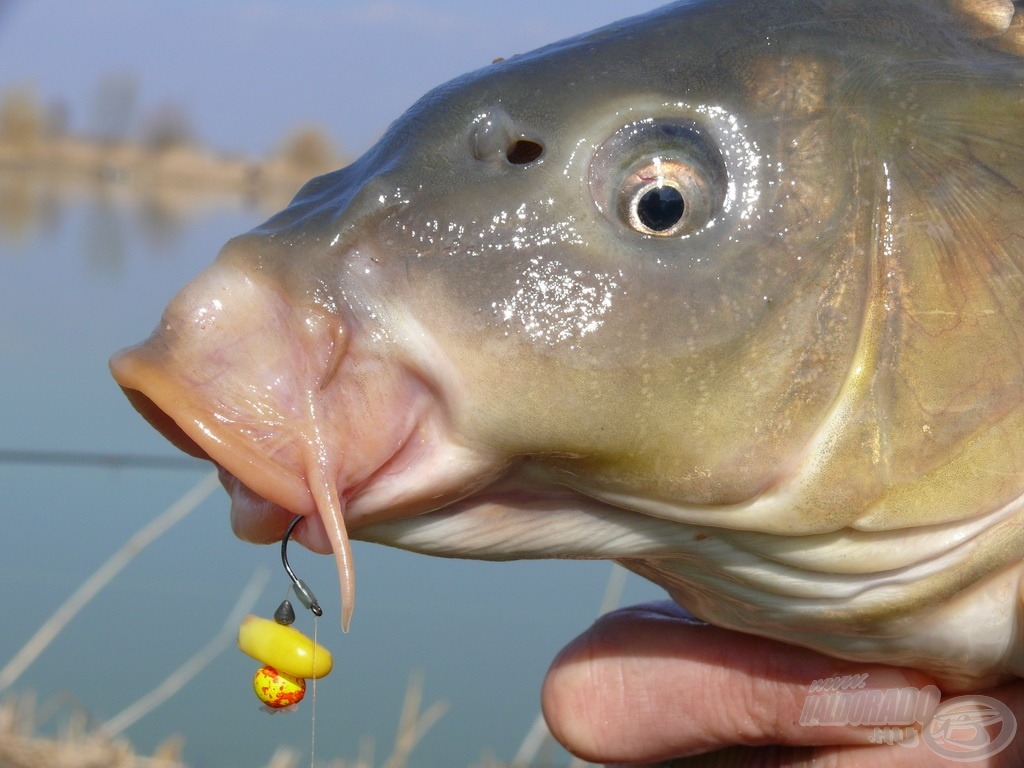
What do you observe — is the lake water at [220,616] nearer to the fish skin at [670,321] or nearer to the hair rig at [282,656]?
the hair rig at [282,656]

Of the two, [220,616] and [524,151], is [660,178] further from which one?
[220,616]

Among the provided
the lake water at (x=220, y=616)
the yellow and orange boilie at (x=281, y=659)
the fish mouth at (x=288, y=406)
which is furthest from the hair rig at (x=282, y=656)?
the lake water at (x=220, y=616)

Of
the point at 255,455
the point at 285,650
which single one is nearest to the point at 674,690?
the point at 285,650

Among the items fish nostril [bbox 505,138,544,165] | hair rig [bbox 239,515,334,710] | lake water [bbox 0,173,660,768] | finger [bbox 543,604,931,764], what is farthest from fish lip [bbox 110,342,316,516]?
lake water [bbox 0,173,660,768]

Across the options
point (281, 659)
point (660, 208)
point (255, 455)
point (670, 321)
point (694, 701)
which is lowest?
point (281, 659)

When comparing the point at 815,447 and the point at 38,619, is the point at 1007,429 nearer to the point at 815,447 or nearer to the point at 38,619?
the point at 815,447

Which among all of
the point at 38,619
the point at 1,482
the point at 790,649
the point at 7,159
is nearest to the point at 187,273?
the point at 1,482
